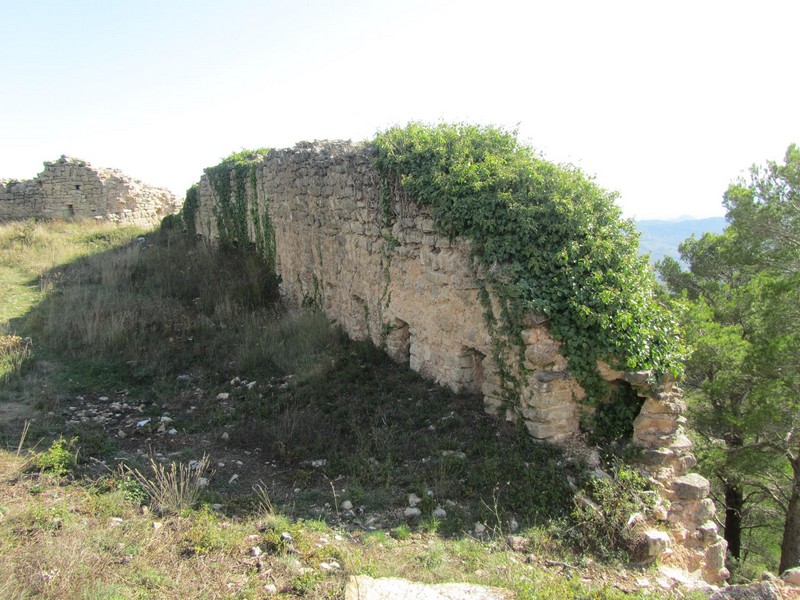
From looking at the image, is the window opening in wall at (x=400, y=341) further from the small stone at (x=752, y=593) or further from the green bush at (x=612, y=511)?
the small stone at (x=752, y=593)

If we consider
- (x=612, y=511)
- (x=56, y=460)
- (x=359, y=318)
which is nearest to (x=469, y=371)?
(x=612, y=511)

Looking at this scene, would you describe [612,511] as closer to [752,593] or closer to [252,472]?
[752,593]

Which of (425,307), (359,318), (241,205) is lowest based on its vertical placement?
(359,318)

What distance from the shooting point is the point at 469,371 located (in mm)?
5723

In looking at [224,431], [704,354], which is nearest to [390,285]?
[224,431]


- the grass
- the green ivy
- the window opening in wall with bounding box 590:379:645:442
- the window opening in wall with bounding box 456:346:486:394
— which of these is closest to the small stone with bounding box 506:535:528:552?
the grass

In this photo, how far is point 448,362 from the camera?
584cm

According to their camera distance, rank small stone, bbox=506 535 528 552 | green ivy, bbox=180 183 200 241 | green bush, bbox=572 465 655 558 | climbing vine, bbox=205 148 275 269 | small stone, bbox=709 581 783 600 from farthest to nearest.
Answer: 1. green ivy, bbox=180 183 200 241
2. climbing vine, bbox=205 148 275 269
3. green bush, bbox=572 465 655 558
4. small stone, bbox=506 535 528 552
5. small stone, bbox=709 581 783 600

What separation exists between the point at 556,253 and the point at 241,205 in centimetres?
938

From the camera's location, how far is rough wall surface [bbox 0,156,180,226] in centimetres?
Answer: 1853

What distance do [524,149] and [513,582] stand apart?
4754 millimetres

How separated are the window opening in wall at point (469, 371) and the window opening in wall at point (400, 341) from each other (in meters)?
1.15

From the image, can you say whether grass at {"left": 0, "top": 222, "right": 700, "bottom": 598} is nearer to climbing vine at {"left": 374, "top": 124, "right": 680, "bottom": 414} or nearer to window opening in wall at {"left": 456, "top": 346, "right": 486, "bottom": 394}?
window opening in wall at {"left": 456, "top": 346, "right": 486, "bottom": 394}

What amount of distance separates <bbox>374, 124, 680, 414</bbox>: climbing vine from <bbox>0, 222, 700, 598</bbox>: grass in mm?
1033
